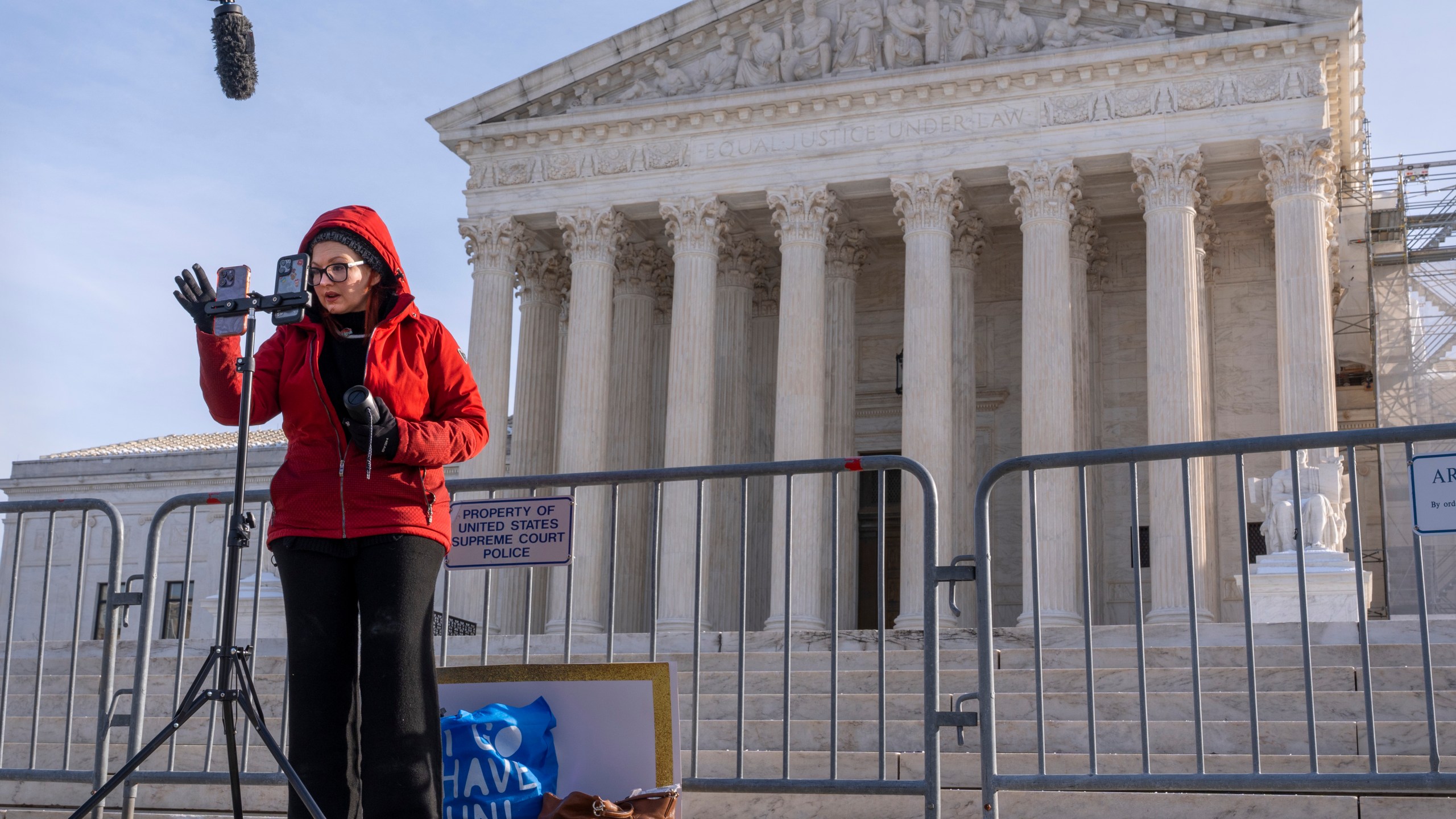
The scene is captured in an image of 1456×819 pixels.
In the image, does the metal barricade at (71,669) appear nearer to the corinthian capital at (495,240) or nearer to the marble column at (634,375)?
the marble column at (634,375)

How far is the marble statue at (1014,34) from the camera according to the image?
2698 cm

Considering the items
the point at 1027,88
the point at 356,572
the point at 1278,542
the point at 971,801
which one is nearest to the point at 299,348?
the point at 356,572

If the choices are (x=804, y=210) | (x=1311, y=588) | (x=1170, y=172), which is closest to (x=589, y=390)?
(x=804, y=210)

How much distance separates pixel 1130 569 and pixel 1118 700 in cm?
1682

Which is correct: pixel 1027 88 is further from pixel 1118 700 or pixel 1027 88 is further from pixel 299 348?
pixel 299 348

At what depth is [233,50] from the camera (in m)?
7.65

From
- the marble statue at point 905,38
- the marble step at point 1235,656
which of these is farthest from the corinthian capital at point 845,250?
the marble step at point 1235,656

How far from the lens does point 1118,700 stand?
11.9 metres

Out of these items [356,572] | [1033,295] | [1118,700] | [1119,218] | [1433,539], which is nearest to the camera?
[356,572]

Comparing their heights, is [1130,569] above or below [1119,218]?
below

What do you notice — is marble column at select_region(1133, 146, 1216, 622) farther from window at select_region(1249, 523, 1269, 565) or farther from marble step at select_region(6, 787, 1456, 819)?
marble step at select_region(6, 787, 1456, 819)

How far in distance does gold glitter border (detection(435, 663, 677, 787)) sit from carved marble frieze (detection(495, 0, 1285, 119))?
21826 millimetres

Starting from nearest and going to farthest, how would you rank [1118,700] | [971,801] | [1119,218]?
[971,801]
[1118,700]
[1119,218]

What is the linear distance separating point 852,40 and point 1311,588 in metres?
13.6
